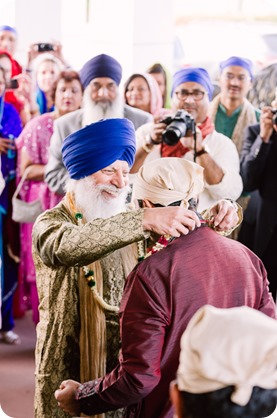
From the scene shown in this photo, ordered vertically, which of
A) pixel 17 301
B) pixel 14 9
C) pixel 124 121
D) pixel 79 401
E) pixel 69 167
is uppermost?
pixel 14 9

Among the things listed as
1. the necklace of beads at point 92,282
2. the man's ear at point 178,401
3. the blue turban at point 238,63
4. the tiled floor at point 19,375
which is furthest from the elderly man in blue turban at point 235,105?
the man's ear at point 178,401

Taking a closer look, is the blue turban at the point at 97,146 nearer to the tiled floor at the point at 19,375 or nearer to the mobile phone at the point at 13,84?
the tiled floor at the point at 19,375

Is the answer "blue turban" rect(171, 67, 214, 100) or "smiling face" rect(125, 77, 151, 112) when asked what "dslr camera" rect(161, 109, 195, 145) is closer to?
"blue turban" rect(171, 67, 214, 100)

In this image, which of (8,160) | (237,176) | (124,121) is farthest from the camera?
(8,160)

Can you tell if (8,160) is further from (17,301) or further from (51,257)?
(51,257)

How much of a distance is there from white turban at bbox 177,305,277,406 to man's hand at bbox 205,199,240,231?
0.67 m

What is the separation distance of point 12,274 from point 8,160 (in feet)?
2.12

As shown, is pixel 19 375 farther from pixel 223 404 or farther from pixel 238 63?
pixel 223 404

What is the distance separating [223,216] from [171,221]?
262 millimetres

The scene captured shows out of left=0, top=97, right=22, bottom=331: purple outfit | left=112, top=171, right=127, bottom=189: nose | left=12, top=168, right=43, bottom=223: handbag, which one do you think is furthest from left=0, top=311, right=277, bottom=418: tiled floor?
left=112, top=171, right=127, bottom=189: nose

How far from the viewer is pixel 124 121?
217cm

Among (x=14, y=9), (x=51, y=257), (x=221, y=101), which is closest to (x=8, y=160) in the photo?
(x=14, y=9)

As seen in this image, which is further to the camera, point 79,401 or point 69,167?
point 69,167

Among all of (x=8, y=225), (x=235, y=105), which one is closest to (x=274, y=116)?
(x=235, y=105)
